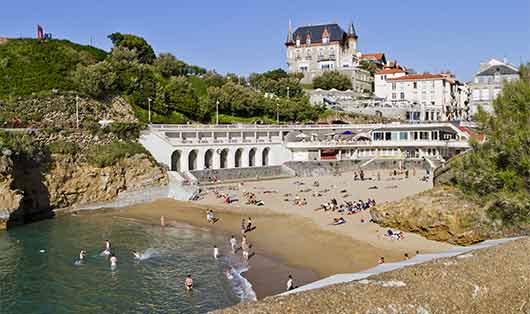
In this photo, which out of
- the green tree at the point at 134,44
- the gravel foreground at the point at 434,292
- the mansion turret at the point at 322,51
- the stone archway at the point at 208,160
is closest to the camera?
the gravel foreground at the point at 434,292

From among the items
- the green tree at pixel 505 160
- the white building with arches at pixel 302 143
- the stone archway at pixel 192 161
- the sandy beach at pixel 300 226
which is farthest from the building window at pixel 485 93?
the green tree at pixel 505 160

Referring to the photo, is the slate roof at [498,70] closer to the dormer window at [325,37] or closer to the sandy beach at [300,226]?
the sandy beach at [300,226]

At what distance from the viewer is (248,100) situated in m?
72.8

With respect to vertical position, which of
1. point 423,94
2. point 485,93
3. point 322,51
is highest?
point 322,51

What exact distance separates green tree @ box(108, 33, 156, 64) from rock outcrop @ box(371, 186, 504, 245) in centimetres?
5891

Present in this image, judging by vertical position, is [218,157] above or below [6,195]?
above

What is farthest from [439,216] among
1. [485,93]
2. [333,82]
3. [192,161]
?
[333,82]

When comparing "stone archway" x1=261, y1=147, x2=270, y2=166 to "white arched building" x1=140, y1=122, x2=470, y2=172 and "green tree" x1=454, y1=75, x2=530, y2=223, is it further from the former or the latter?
"green tree" x1=454, y1=75, x2=530, y2=223

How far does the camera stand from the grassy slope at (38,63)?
56656 millimetres

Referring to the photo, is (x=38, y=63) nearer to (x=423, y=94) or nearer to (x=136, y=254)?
(x=136, y=254)

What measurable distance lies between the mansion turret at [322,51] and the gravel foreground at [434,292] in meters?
92.8

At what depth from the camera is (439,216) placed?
27562 mm

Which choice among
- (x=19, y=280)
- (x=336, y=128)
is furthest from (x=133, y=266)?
(x=336, y=128)

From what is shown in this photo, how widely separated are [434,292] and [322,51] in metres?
101
